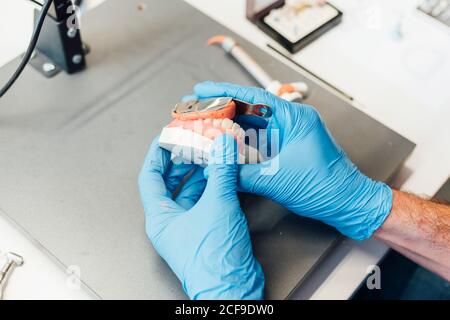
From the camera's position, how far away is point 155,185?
0.82 metres

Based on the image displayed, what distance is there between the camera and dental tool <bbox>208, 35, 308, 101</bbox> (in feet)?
3.28

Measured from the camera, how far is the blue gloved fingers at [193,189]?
0.86m

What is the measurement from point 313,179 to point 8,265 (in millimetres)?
469

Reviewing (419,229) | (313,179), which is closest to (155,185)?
(313,179)

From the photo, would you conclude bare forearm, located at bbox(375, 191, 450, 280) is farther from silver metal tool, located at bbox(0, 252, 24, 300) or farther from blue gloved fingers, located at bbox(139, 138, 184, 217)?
silver metal tool, located at bbox(0, 252, 24, 300)

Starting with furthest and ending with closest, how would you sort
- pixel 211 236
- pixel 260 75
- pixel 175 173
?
pixel 260 75 → pixel 175 173 → pixel 211 236

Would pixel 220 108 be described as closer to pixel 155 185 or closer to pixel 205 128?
pixel 205 128

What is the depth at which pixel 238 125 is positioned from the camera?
2.68 feet

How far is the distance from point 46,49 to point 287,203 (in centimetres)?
53

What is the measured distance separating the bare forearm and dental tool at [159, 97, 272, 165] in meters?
0.23

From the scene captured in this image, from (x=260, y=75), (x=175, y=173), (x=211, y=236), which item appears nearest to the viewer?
(x=211, y=236)

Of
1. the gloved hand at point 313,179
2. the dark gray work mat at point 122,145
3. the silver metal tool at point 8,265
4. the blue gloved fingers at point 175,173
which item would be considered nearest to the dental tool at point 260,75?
the dark gray work mat at point 122,145

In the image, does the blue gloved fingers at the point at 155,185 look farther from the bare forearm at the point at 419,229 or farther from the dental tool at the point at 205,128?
the bare forearm at the point at 419,229
